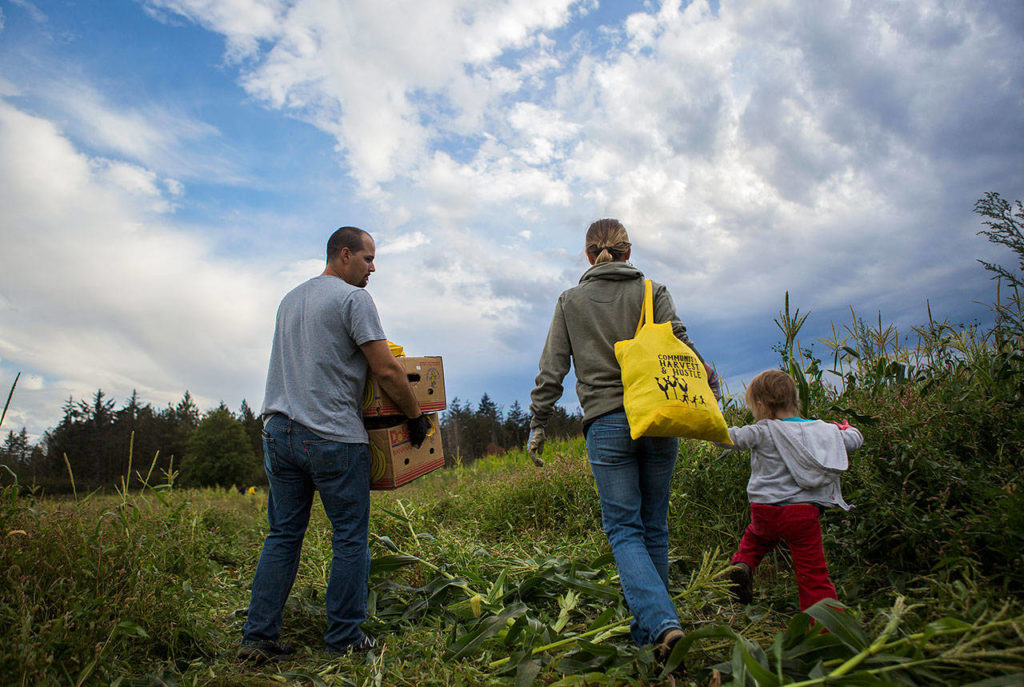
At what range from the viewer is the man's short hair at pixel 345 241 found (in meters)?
3.48

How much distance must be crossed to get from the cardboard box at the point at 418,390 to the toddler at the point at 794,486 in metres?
1.84

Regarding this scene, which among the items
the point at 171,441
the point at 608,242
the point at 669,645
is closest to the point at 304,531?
the point at 669,645

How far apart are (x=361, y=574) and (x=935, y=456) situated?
3335 mm

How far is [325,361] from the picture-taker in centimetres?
315

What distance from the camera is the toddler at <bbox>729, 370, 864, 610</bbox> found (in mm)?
3113

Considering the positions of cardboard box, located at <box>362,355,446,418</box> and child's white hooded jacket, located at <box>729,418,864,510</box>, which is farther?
cardboard box, located at <box>362,355,446,418</box>

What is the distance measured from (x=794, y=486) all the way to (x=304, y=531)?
8.85 ft

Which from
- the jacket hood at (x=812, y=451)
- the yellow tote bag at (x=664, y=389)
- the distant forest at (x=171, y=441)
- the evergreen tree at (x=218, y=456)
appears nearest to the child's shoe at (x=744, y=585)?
the jacket hood at (x=812, y=451)

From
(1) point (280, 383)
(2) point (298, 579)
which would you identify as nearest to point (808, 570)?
(1) point (280, 383)

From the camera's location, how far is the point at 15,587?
2.52m

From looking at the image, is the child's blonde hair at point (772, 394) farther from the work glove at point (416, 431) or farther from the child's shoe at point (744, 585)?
the work glove at point (416, 431)

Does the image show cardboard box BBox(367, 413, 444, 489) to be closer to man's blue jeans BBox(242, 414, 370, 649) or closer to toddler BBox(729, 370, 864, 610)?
man's blue jeans BBox(242, 414, 370, 649)

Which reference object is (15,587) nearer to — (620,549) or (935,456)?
(620,549)

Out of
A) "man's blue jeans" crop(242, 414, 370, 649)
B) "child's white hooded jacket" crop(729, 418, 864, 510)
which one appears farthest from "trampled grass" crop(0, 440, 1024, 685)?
"child's white hooded jacket" crop(729, 418, 864, 510)
